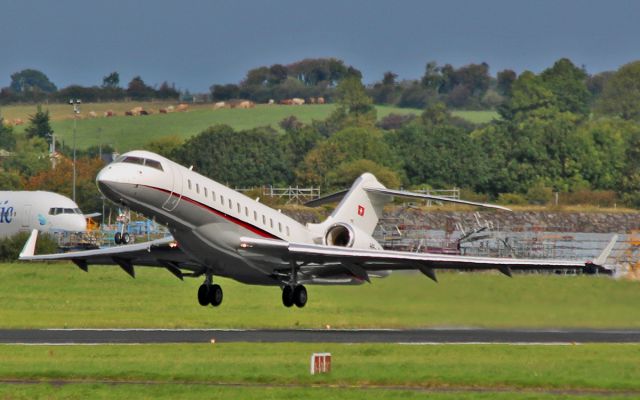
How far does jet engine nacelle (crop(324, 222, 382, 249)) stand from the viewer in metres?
52.0

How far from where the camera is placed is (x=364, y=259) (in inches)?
1934

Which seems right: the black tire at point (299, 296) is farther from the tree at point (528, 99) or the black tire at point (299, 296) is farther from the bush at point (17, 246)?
the tree at point (528, 99)

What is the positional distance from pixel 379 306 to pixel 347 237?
2.55 meters

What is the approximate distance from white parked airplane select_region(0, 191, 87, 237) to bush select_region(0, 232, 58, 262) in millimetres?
2439

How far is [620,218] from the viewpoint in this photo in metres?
99.6

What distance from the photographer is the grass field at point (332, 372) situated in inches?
1342

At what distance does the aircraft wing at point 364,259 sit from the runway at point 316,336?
2118 mm

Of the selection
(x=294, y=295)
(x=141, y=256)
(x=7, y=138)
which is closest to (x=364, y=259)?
(x=294, y=295)

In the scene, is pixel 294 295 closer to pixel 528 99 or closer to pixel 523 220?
pixel 523 220

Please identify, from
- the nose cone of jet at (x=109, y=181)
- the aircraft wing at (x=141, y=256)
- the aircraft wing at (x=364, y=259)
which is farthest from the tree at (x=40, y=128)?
the nose cone of jet at (x=109, y=181)

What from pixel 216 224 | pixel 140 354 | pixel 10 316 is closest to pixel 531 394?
pixel 140 354

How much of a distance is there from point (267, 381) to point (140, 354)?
6952 millimetres

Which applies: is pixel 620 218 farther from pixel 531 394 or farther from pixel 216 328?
pixel 531 394

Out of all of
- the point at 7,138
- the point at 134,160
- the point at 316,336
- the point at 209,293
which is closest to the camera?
the point at 134,160
